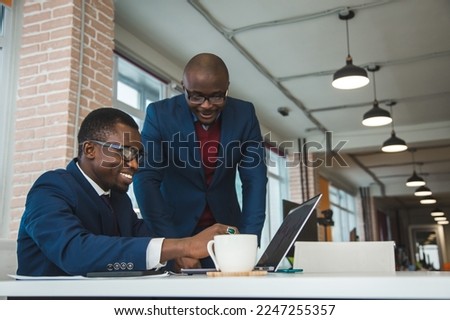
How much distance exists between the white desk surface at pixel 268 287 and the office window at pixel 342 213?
10839mm

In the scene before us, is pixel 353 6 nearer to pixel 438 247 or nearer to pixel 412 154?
pixel 412 154

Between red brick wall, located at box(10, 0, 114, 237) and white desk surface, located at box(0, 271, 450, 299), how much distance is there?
8.93 feet

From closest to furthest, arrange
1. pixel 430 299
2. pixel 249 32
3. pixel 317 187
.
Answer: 1. pixel 430 299
2. pixel 249 32
3. pixel 317 187

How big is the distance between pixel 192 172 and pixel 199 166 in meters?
0.04

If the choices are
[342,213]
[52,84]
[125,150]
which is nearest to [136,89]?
[52,84]

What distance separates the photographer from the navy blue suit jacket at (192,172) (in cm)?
176

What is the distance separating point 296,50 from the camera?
5219mm

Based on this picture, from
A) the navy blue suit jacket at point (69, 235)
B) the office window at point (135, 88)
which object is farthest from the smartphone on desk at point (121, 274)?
the office window at point (135, 88)

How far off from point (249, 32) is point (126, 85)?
1.36m

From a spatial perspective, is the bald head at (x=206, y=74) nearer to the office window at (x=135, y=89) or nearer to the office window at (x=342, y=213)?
the office window at (x=135, y=89)

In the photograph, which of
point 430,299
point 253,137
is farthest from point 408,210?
point 430,299

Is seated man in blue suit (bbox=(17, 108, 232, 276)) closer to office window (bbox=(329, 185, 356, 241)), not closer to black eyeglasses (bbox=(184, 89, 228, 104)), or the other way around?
black eyeglasses (bbox=(184, 89, 228, 104))

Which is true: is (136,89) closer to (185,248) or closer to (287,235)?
(287,235)

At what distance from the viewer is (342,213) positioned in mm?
12305
